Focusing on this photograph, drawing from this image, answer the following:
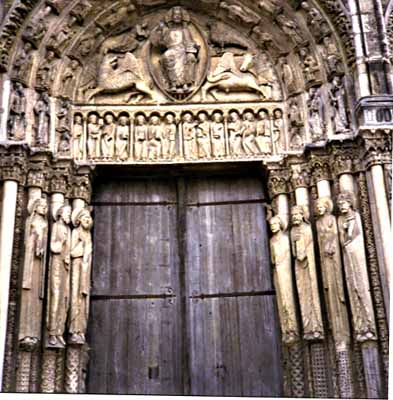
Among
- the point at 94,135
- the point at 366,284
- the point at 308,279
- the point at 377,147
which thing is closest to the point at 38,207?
the point at 94,135

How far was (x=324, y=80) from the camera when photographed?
7.82 m

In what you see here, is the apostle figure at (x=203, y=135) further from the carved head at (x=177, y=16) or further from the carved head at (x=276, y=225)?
the carved head at (x=177, y=16)

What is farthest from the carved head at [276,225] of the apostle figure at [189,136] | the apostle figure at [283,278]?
the apostle figure at [189,136]

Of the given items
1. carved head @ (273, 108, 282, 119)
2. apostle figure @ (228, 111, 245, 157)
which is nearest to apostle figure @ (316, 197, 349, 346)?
→ apostle figure @ (228, 111, 245, 157)

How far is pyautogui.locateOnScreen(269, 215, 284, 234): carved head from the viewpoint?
7383 millimetres

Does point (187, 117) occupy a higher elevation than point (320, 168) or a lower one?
higher

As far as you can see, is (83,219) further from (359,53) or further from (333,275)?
(359,53)

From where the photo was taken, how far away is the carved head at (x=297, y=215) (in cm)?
728

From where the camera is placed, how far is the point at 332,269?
273 inches

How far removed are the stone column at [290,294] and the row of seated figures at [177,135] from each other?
0.36 metres

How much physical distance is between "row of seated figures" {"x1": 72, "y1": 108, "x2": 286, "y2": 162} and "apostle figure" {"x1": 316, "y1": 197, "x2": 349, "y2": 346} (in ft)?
3.54

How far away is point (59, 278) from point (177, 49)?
3.13 m

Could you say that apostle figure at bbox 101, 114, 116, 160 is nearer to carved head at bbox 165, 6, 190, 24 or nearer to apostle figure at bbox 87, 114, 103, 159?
apostle figure at bbox 87, 114, 103, 159

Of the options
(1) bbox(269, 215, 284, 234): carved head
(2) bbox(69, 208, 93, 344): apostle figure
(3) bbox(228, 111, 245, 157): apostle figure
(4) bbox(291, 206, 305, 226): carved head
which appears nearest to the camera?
(2) bbox(69, 208, 93, 344): apostle figure
